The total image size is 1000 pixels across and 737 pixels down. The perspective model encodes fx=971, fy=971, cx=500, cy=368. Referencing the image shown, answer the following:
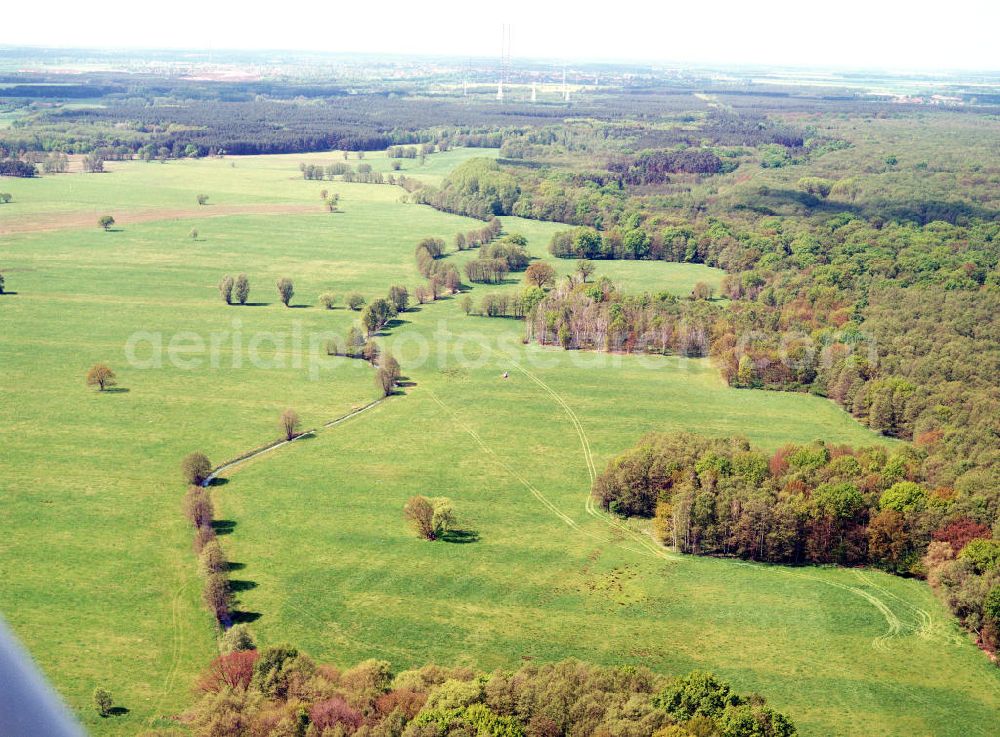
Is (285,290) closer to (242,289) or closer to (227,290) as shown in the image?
A: (242,289)

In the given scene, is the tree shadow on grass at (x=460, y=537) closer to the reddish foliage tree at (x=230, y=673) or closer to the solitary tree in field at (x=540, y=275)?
the reddish foliage tree at (x=230, y=673)

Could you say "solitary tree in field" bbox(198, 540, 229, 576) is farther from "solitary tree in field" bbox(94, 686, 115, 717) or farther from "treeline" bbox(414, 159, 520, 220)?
"treeline" bbox(414, 159, 520, 220)

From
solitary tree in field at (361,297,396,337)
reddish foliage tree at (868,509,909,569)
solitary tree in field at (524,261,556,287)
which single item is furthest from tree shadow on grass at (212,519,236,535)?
solitary tree in field at (524,261,556,287)

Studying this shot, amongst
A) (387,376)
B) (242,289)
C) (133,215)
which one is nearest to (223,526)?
(387,376)

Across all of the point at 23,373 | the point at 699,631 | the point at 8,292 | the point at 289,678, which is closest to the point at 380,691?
the point at 289,678

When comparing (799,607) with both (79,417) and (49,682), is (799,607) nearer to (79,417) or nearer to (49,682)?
(49,682)

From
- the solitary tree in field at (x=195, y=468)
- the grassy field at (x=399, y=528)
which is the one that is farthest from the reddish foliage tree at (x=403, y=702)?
the solitary tree in field at (x=195, y=468)
